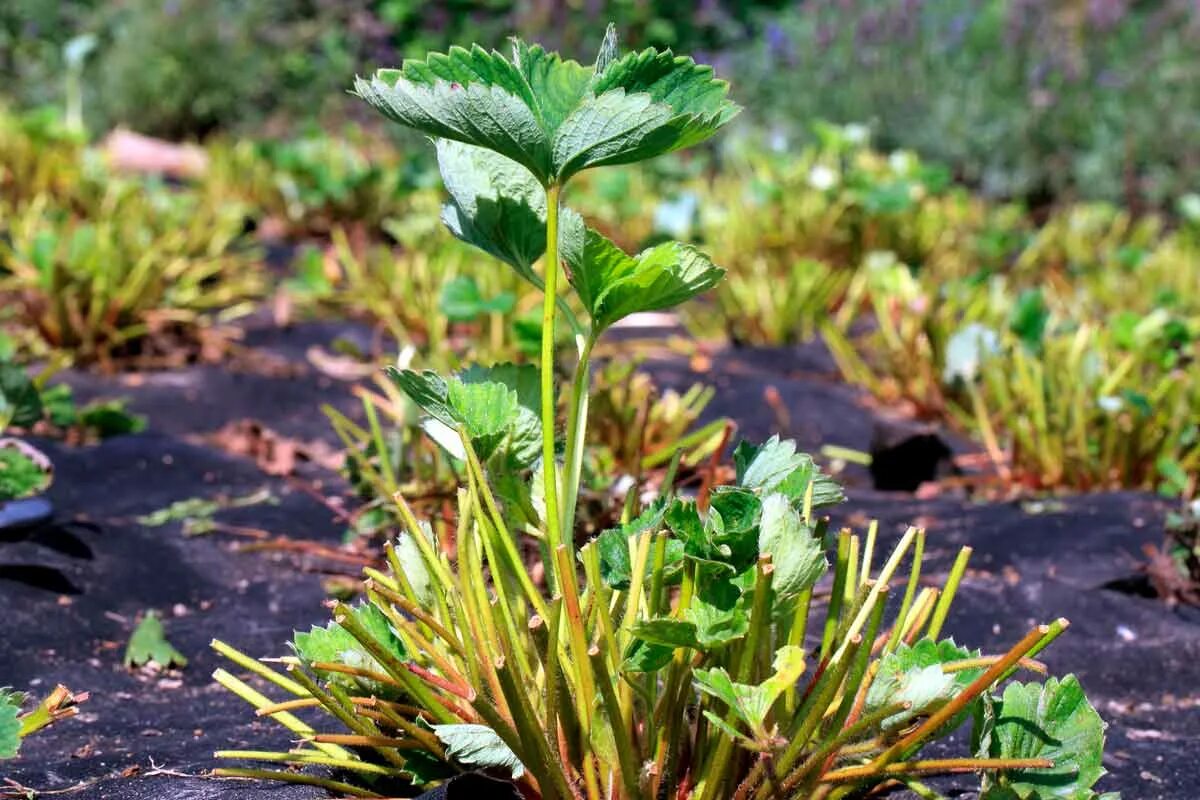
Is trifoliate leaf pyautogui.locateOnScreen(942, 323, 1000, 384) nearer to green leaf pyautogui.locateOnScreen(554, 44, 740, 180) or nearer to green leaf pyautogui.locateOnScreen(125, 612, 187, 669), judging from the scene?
green leaf pyautogui.locateOnScreen(125, 612, 187, 669)

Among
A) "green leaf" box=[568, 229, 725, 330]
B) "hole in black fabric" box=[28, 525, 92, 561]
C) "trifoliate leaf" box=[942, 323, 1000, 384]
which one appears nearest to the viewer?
"green leaf" box=[568, 229, 725, 330]

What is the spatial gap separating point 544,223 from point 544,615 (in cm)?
38

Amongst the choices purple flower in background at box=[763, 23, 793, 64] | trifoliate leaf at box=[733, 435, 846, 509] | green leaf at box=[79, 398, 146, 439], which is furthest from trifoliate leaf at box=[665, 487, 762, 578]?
purple flower in background at box=[763, 23, 793, 64]

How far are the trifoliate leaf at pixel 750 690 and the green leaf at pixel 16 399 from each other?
54.4 inches

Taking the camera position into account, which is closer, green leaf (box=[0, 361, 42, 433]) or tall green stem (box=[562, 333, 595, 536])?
tall green stem (box=[562, 333, 595, 536])

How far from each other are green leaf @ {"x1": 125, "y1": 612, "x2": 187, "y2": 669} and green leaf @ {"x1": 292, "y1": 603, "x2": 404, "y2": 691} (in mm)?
591

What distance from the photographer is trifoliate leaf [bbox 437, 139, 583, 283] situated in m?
1.29

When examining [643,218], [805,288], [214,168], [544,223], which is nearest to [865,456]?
[805,288]

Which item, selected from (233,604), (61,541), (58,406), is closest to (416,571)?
(233,604)

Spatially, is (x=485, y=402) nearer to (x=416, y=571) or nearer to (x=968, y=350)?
(x=416, y=571)

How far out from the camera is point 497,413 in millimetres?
1307

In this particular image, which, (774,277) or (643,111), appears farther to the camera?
(774,277)

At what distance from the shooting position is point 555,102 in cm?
112

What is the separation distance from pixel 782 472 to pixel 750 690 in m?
0.26
